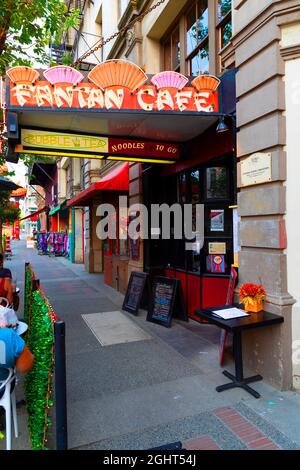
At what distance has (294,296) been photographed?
3957mm

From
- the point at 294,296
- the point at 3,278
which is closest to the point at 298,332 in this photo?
the point at 294,296

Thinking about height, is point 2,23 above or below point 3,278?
above

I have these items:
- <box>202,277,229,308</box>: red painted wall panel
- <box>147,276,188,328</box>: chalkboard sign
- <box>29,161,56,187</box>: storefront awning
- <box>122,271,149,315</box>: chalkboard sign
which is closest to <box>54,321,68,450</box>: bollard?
<box>147,276,188,328</box>: chalkboard sign

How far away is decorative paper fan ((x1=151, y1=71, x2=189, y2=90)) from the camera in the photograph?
15.7 feet

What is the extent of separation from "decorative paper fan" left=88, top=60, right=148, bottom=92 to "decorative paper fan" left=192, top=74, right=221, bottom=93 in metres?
0.75

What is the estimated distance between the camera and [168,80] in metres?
4.78

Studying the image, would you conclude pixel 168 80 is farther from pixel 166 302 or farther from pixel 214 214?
pixel 166 302

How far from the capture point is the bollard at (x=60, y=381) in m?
2.73

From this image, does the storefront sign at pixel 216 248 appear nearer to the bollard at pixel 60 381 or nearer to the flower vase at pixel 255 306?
the flower vase at pixel 255 306

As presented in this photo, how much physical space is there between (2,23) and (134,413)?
6882 millimetres

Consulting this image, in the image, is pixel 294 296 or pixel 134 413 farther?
pixel 294 296

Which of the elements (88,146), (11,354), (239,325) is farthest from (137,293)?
(11,354)

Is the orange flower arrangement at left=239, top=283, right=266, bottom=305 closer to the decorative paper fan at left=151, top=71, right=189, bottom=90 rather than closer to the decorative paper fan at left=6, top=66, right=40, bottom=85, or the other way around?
the decorative paper fan at left=151, top=71, right=189, bottom=90
